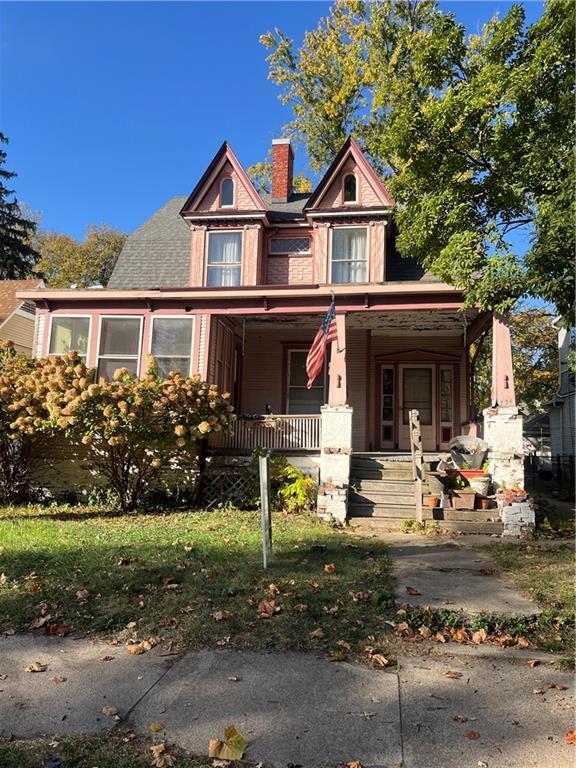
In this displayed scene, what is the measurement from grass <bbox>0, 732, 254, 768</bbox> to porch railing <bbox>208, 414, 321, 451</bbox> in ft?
31.7

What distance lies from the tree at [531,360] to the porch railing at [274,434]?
55.6 ft

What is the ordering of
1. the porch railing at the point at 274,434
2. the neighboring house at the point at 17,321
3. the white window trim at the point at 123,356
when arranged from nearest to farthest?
the porch railing at the point at 274,434, the white window trim at the point at 123,356, the neighboring house at the point at 17,321

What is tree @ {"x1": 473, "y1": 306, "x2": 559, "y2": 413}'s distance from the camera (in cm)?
2858

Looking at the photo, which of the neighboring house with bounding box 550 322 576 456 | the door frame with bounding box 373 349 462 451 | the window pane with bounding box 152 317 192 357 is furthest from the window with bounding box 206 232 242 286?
the neighboring house with bounding box 550 322 576 456

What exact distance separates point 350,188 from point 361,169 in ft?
1.84

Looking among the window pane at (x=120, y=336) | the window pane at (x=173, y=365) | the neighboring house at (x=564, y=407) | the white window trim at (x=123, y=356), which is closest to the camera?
the window pane at (x=173, y=365)

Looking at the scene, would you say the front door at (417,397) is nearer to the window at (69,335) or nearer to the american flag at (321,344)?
the american flag at (321,344)

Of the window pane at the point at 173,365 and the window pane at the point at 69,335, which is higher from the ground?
the window pane at the point at 69,335

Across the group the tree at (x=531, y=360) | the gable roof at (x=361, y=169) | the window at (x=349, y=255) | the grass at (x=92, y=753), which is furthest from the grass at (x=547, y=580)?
the tree at (x=531, y=360)

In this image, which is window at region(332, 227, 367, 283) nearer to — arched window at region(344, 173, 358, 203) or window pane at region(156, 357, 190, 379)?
arched window at region(344, 173, 358, 203)

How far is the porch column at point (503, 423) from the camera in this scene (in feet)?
34.0

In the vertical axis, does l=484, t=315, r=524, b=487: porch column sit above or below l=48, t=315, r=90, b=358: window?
below

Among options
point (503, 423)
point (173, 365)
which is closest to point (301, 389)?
point (173, 365)

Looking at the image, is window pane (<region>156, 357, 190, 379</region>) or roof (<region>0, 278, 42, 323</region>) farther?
roof (<region>0, 278, 42, 323</region>)
